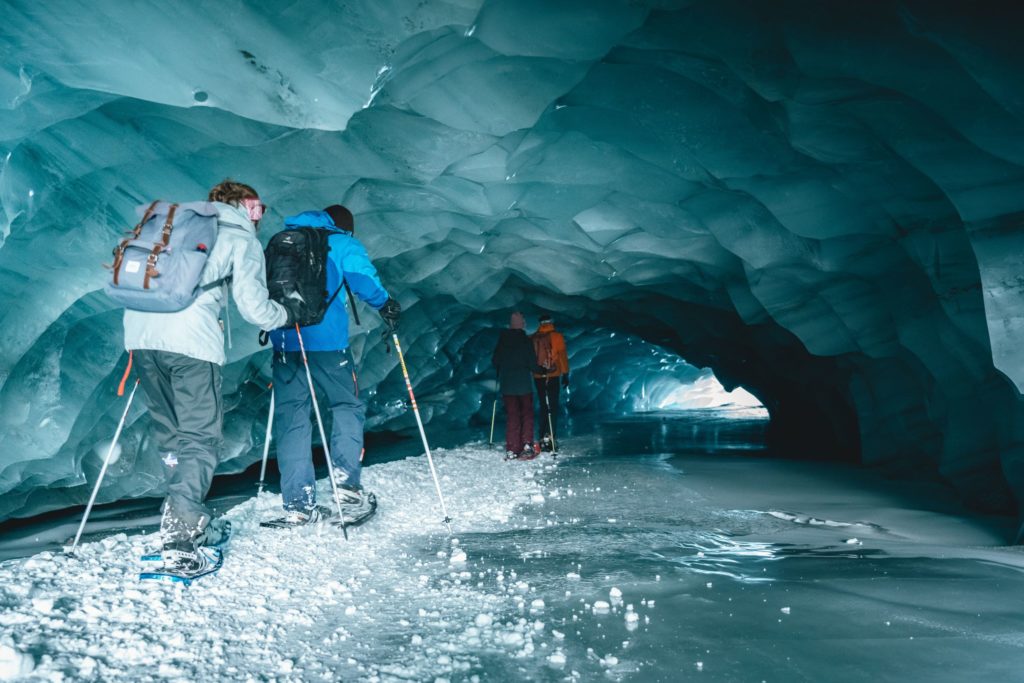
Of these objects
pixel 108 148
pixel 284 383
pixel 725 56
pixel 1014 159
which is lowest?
pixel 284 383

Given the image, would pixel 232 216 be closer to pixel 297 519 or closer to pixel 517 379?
pixel 297 519

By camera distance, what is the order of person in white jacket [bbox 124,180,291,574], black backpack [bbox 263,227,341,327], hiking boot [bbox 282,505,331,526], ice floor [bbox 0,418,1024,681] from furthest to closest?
hiking boot [bbox 282,505,331,526] < black backpack [bbox 263,227,341,327] < person in white jacket [bbox 124,180,291,574] < ice floor [bbox 0,418,1024,681]

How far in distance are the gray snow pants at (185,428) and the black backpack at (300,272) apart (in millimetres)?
848

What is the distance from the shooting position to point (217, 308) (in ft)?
10.8

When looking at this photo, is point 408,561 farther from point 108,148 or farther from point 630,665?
point 108,148

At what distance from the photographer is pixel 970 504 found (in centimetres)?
528

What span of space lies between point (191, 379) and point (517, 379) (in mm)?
5347

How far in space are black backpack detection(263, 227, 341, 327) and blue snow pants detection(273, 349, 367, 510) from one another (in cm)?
36

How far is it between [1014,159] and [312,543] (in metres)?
4.63

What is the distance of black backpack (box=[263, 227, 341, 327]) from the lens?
12.9ft

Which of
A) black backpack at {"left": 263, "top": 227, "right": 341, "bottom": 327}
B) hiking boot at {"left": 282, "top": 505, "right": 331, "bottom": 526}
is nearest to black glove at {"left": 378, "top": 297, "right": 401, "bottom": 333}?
black backpack at {"left": 263, "top": 227, "right": 341, "bottom": 327}

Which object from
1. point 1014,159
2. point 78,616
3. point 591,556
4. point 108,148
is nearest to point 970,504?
point 1014,159

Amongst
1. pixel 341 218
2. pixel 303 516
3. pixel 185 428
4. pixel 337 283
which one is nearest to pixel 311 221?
pixel 341 218

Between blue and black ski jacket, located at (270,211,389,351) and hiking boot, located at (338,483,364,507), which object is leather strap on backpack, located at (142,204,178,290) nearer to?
blue and black ski jacket, located at (270,211,389,351)
